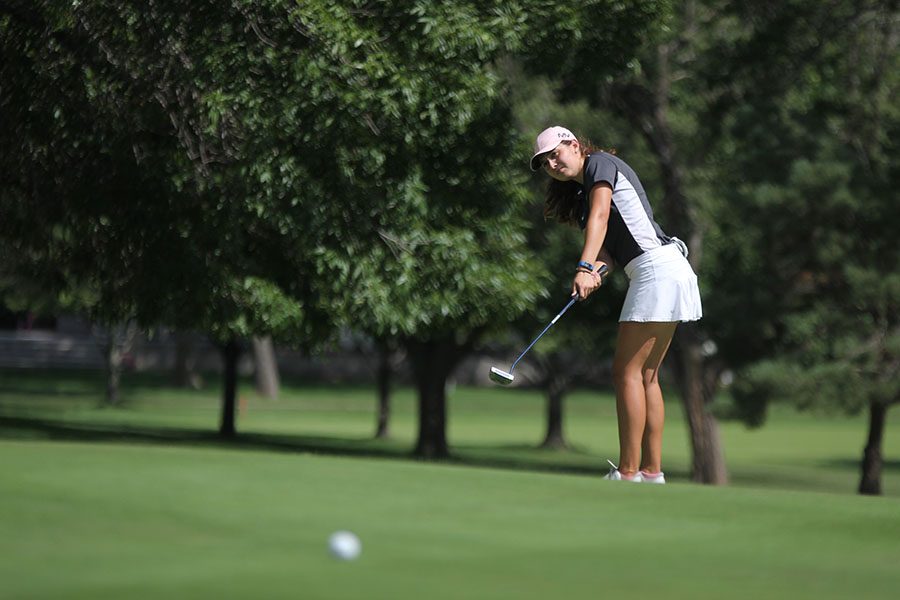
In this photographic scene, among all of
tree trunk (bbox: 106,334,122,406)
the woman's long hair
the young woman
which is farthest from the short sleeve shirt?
tree trunk (bbox: 106,334,122,406)

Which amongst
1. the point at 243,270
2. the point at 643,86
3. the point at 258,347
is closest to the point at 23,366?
the point at 258,347

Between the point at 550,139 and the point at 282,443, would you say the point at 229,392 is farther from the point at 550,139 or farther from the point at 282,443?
the point at 550,139

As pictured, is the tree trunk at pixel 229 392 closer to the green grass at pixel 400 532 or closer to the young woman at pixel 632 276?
the young woman at pixel 632 276

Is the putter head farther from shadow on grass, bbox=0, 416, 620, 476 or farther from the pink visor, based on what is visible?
shadow on grass, bbox=0, 416, 620, 476

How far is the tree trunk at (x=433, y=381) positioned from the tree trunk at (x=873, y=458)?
964 centimetres

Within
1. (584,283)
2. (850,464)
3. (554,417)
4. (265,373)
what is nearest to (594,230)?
(584,283)

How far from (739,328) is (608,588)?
21310mm

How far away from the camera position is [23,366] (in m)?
60.4

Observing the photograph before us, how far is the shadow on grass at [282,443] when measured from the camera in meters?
27.1

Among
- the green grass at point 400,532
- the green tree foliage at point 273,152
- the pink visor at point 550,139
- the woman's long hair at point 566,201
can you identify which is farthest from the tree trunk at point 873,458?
the green grass at point 400,532

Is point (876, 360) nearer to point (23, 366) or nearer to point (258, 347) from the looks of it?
point (258, 347)

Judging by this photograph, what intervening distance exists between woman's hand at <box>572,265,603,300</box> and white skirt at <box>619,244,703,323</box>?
0.24m

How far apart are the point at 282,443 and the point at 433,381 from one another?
3.80 m

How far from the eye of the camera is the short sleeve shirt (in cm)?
761
